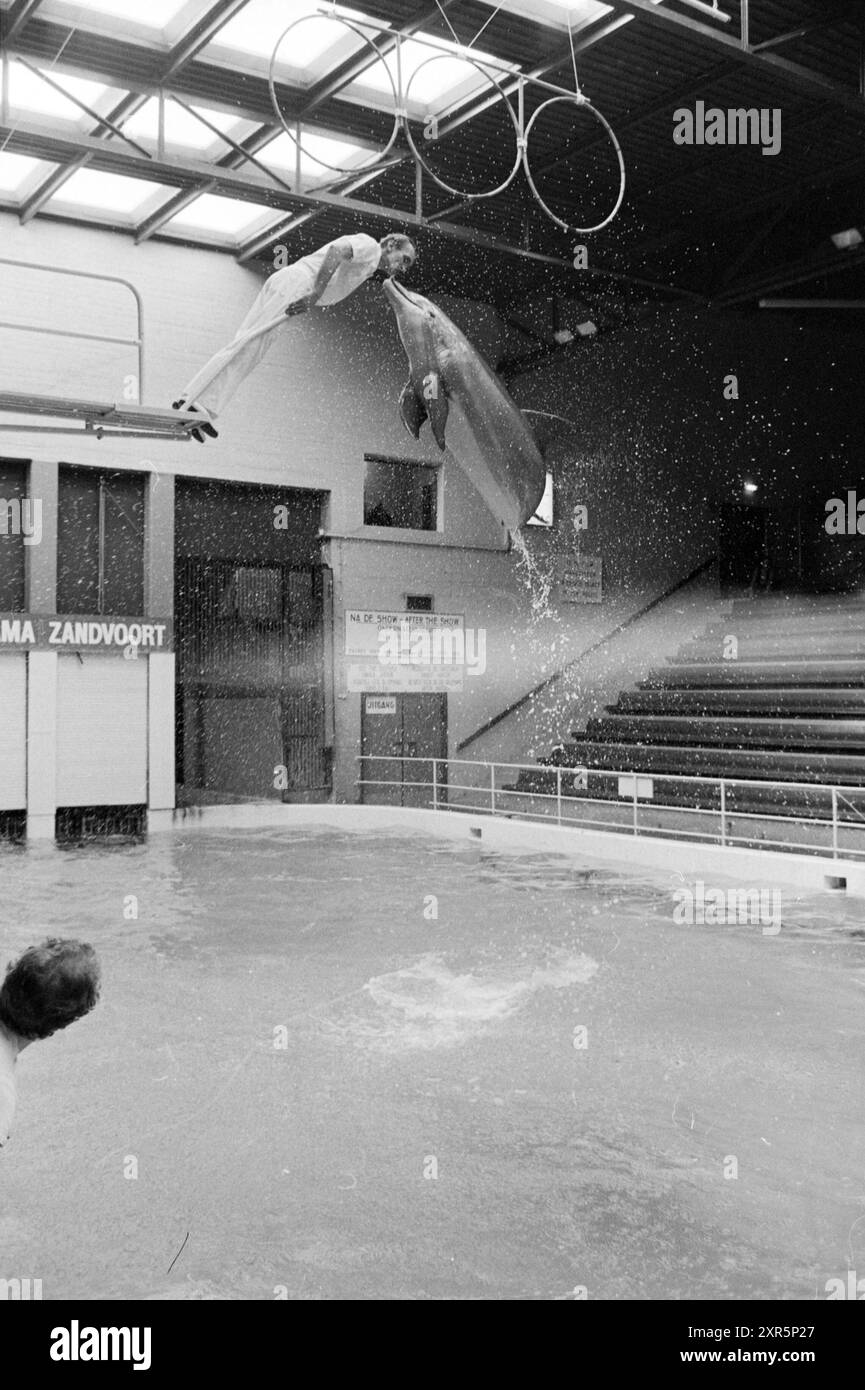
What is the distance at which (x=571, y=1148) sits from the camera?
432cm

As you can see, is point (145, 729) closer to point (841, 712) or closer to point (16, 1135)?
point (841, 712)

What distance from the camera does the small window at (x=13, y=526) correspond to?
14.3 metres

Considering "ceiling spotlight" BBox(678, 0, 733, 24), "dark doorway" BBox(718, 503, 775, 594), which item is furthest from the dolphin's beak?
"dark doorway" BBox(718, 503, 775, 594)

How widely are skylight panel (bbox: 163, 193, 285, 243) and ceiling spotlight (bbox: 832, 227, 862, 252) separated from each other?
6.87m

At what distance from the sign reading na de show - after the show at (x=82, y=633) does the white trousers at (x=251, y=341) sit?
8.62 meters

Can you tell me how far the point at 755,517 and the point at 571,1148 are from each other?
17463 millimetres

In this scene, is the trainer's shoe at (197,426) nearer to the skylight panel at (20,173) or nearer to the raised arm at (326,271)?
the raised arm at (326,271)

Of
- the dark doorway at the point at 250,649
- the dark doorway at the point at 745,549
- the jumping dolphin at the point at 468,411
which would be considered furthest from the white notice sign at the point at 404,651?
the jumping dolphin at the point at 468,411

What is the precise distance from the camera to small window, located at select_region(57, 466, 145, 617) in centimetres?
1475

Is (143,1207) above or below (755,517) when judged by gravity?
below

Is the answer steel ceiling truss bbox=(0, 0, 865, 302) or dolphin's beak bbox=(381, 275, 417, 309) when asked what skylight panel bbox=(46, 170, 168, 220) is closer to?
steel ceiling truss bbox=(0, 0, 865, 302)

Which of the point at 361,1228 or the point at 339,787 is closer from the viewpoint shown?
the point at 361,1228

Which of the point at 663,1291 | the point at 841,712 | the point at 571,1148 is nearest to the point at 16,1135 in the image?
the point at 571,1148

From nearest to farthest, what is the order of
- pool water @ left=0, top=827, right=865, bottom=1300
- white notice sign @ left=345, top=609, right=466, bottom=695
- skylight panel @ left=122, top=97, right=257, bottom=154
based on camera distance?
pool water @ left=0, top=827, right=865, bottom=1300 < skylight panel @ left=122, top=97, right=257, bottom=154 < white notice sign @ left=345, top=609, right=466, bottom=695
